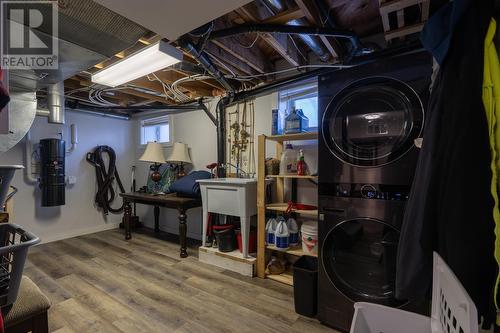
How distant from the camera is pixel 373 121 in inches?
58.7

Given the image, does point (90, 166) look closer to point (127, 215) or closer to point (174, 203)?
point (127, 215)

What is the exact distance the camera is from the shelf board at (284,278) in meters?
2.27

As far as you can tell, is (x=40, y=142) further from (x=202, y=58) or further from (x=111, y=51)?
(x=202, y=58)

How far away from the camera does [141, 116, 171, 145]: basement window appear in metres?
4.18

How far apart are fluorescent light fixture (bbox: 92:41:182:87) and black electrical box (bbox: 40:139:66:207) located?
1564 mm

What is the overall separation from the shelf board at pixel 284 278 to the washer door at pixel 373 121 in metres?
1.37

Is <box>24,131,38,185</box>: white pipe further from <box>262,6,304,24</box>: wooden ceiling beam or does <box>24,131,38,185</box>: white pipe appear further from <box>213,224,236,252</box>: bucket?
<box>262,6,304,24</box>: wooden ceiling beam

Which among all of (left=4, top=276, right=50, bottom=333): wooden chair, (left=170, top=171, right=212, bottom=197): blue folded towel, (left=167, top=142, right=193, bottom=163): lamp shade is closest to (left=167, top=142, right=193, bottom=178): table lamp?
(left=167, top=142, right=193, bottom=163): lamp shade

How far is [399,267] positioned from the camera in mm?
995

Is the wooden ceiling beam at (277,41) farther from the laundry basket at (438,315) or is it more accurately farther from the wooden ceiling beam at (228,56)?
the laundry basket at (438,315)

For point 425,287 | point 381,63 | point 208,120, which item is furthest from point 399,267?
point 208,120

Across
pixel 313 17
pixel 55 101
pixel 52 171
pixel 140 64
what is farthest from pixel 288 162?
pixel 52 171

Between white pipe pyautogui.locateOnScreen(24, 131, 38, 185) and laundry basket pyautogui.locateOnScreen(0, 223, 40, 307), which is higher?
white pipe pyautogui.locateOnScreen(24, 131, 38, 185)

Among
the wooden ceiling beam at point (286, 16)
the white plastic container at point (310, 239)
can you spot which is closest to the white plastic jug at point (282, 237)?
the white plastic container at point (310, 239)
